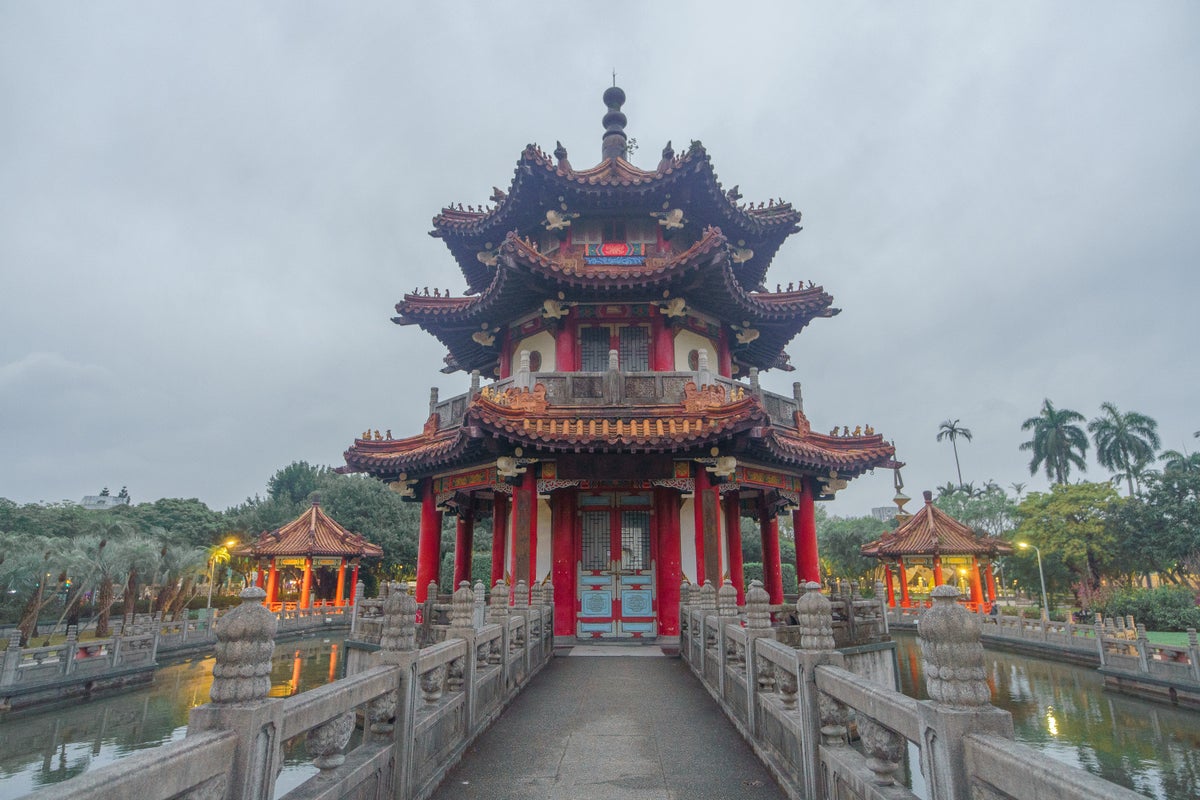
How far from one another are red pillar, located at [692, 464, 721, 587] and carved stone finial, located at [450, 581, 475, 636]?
7395 millimetres

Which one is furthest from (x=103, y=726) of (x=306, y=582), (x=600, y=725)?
(x=306, y=582)

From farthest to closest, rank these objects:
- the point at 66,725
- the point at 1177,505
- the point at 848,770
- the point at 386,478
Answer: the point at 1177,505
the point at 386,478
the point at 66,725
the point at 848,770

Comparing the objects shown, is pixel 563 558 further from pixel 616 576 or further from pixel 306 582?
pixel 306 582

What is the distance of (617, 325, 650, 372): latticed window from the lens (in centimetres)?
1593

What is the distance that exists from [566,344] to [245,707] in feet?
42.8

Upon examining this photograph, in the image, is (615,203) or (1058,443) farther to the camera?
(1058,443)

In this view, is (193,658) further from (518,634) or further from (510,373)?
(518,634)

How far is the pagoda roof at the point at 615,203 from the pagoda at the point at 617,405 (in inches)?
2.0

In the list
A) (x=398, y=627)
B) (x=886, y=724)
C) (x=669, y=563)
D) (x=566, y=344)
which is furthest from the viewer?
(x=566, y=344)

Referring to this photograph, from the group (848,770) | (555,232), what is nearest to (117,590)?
(555,232)

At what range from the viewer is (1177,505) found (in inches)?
1400

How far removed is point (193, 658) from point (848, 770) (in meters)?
27.8

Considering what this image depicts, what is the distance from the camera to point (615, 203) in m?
16.3

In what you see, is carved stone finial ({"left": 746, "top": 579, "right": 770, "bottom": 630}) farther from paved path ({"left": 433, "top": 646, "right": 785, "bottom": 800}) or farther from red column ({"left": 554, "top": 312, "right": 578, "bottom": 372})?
red column ({"left": 554, "top": 312, "right": 578, "bottom": 372})
